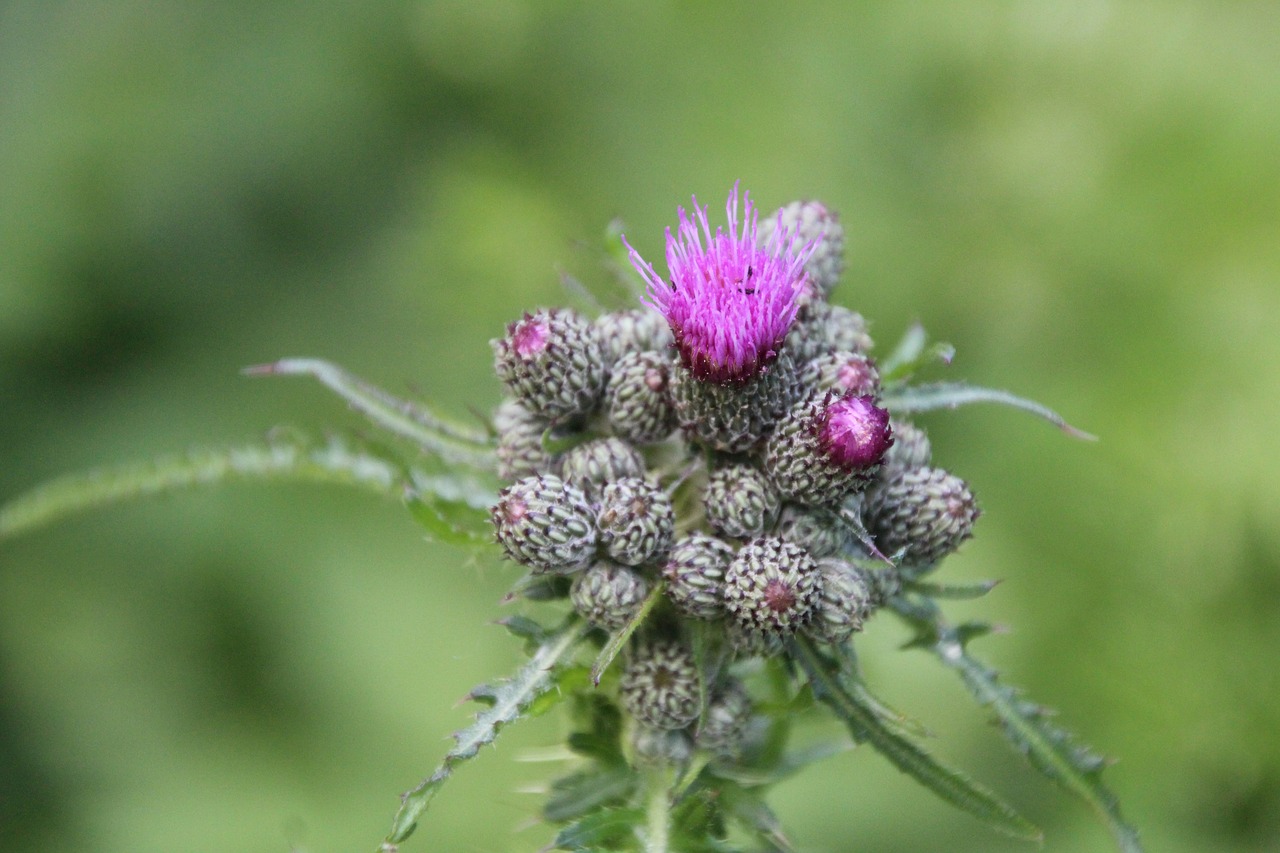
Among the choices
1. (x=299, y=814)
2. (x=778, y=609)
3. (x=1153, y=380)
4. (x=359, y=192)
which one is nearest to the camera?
(x=778, y=609)

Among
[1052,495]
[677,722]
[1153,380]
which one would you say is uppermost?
[1153,380]

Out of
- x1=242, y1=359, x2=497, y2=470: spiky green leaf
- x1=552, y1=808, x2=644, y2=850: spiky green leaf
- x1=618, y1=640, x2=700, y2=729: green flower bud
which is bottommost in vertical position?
x1=552, y1=808, x2=644, y2=850: spiky green leaf

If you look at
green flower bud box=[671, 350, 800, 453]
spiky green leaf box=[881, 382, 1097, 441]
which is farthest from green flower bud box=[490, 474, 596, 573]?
spiky green leaf box=[881, 382, 1097, 441]

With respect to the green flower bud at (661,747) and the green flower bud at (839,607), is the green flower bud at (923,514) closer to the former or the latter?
the green flower bud at (839,607)

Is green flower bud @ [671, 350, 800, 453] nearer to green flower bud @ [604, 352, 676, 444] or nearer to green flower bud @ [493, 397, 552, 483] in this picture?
green flower bud @ [604, 352, 676, 444]

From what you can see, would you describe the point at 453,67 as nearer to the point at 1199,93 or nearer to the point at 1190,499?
the point at 1199,93

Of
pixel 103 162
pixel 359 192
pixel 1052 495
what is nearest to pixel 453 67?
pixel 359 192

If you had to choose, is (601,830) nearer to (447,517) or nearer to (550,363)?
(447,517)
